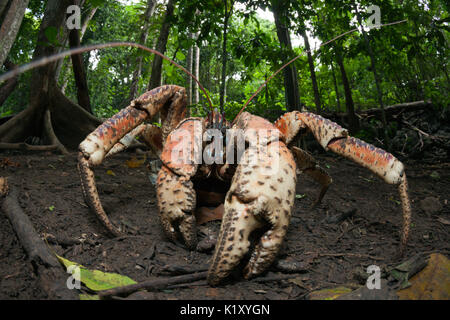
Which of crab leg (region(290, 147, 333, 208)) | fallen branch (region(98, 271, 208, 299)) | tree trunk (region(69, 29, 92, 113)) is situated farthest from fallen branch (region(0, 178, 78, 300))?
tree trunk (region(69, 29, 92, 113))

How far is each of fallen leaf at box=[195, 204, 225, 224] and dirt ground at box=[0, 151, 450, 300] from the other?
0.05 metres

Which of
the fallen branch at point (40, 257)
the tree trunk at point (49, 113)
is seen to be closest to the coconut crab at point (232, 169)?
the fallen branch at point (40, 257)

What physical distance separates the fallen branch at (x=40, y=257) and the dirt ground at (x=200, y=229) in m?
0.04

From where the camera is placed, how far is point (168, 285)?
152cm

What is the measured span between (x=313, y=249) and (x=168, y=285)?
1021 millimetres

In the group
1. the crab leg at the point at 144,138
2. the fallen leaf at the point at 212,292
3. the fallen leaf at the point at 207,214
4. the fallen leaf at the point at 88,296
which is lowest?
the fallen leaf at the point at 212,292

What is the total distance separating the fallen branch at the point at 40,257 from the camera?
1280 mm

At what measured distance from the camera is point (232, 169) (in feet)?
6.73

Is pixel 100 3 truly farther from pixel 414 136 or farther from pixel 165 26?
pixel 414 136

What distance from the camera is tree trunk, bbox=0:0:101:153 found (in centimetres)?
410

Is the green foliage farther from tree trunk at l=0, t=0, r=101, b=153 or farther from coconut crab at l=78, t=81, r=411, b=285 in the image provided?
coconut crab at l=78, t=81, r=411, b=285
